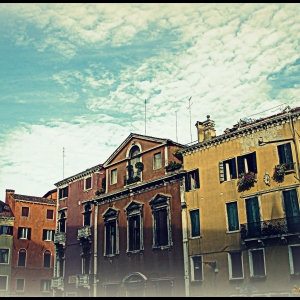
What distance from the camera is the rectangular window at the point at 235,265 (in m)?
26.8

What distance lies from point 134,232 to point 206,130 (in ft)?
32.3

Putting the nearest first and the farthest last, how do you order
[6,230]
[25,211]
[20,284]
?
1. [20,284]
2. [6,230]
3. [25,211]

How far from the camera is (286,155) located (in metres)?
26.0

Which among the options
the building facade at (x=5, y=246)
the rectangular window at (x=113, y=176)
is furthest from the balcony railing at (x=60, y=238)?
the rectangular window at (x=113, y=176)

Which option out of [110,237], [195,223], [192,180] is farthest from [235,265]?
[110,237]

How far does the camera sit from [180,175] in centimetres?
3184

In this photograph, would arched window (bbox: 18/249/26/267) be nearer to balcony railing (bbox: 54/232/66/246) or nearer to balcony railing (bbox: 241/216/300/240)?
balcony railing (bbox: 54/232/66/246)

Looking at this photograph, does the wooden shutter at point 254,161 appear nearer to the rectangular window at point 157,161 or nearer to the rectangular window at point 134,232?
the rectangular window at point 157,161

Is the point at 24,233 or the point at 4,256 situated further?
the point at 24,233

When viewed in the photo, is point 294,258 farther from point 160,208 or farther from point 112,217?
point 112,217

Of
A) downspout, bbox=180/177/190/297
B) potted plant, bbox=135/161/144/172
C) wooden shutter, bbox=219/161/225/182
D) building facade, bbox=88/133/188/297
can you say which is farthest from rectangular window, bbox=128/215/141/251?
wooden shutter, bbox=219/161/225/182

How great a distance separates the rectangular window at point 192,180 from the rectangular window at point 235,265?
551 cm

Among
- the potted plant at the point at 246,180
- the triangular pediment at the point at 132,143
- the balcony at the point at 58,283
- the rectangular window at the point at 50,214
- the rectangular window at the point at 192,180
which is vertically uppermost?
the triangular pediment at the point at 132,143

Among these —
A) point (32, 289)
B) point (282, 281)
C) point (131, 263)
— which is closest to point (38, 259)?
point (32, 289)
